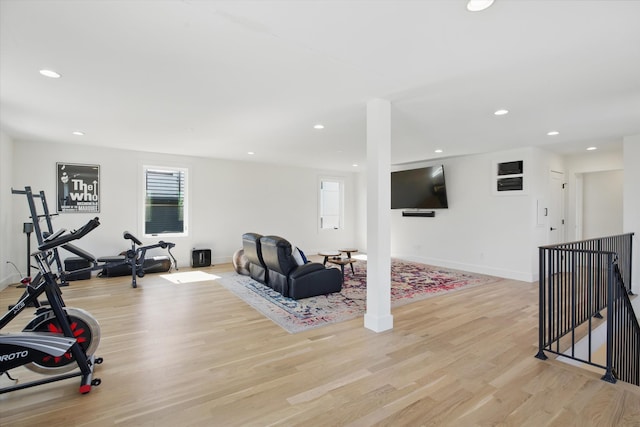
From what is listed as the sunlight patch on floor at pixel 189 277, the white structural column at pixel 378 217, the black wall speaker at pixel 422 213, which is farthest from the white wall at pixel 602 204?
the sunlight patch on floor at pixel 189 277

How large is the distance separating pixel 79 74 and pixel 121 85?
1.12ft

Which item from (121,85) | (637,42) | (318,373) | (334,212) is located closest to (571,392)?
(318,373)

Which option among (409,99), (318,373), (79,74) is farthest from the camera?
(409,99)

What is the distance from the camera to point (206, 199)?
7.58 meters

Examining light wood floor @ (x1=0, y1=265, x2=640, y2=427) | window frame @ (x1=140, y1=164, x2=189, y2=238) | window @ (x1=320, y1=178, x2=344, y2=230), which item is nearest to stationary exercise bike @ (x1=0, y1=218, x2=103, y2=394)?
light wood floor @ (x1=0, y1=265, x2=640, y2=427)

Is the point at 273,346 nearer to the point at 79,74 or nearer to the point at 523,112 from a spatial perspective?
the point at 79,74

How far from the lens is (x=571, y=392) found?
7.52ft

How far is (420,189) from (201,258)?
5.53 metres

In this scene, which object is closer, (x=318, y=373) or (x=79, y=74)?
(x=318, y=373)

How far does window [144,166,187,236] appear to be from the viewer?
6965mm

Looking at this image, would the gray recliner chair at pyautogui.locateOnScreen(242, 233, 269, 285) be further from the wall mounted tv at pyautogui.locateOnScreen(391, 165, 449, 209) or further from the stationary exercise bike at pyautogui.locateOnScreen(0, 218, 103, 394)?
the wall mounted tv at pyautogui.locateOnScreen(391, 165, 449, 209)

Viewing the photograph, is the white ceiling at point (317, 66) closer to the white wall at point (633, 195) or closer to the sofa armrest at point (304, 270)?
the white wall at point (633, 195)

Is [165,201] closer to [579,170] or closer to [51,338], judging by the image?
[51,338]

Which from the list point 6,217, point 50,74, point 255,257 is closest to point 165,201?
point 6,217
